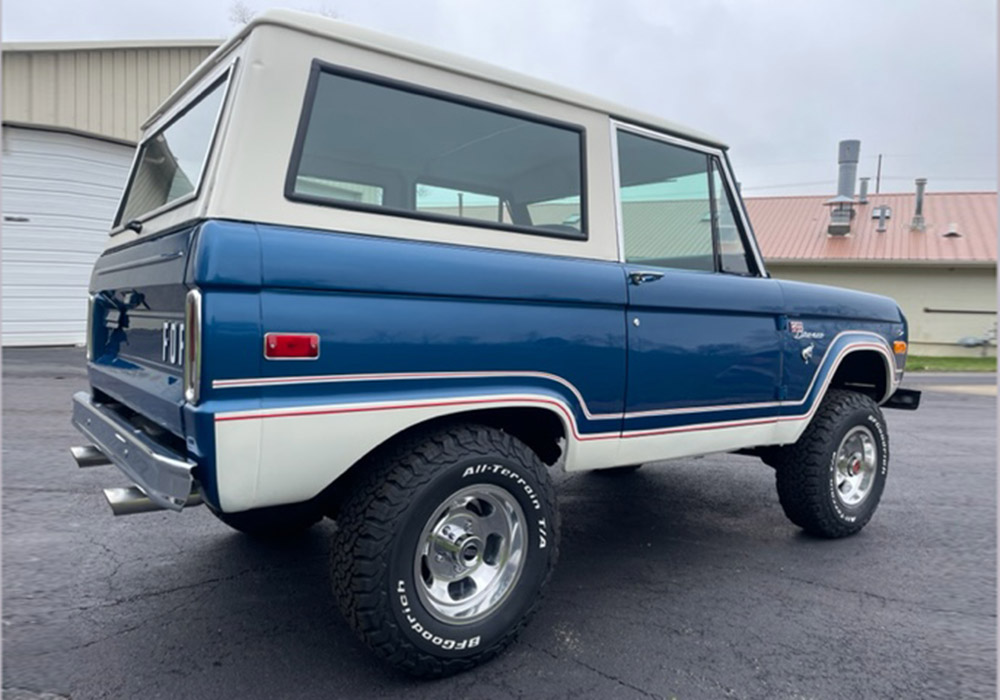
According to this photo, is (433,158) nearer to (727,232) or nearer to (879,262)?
(727,232)

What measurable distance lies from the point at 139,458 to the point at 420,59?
1783 millimetres

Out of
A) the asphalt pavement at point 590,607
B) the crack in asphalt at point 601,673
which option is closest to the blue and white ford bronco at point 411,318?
the crack in asphalt at point 601,673

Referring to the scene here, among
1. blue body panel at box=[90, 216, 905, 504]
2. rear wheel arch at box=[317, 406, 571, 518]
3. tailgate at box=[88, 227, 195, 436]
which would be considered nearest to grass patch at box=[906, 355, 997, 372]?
blue body panel at box=[90, 216, 905, 504]

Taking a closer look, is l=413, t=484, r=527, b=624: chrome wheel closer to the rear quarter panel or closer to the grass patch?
the rear quarter panel

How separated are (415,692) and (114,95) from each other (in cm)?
1403

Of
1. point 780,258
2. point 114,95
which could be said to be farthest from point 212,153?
point 780,258

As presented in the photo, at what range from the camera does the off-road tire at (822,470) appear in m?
4.07

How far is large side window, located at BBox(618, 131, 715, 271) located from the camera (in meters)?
3.40

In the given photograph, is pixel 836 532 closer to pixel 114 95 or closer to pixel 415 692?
pixel 415 692

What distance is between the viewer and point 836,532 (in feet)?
13.8

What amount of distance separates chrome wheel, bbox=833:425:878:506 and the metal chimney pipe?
931 inches

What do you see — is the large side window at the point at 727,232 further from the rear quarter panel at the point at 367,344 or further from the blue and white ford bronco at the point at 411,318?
the rear quarter panel at the point at 367,344

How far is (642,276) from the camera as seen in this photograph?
3.19 meters

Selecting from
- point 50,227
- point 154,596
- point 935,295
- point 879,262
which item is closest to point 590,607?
point 154,596
